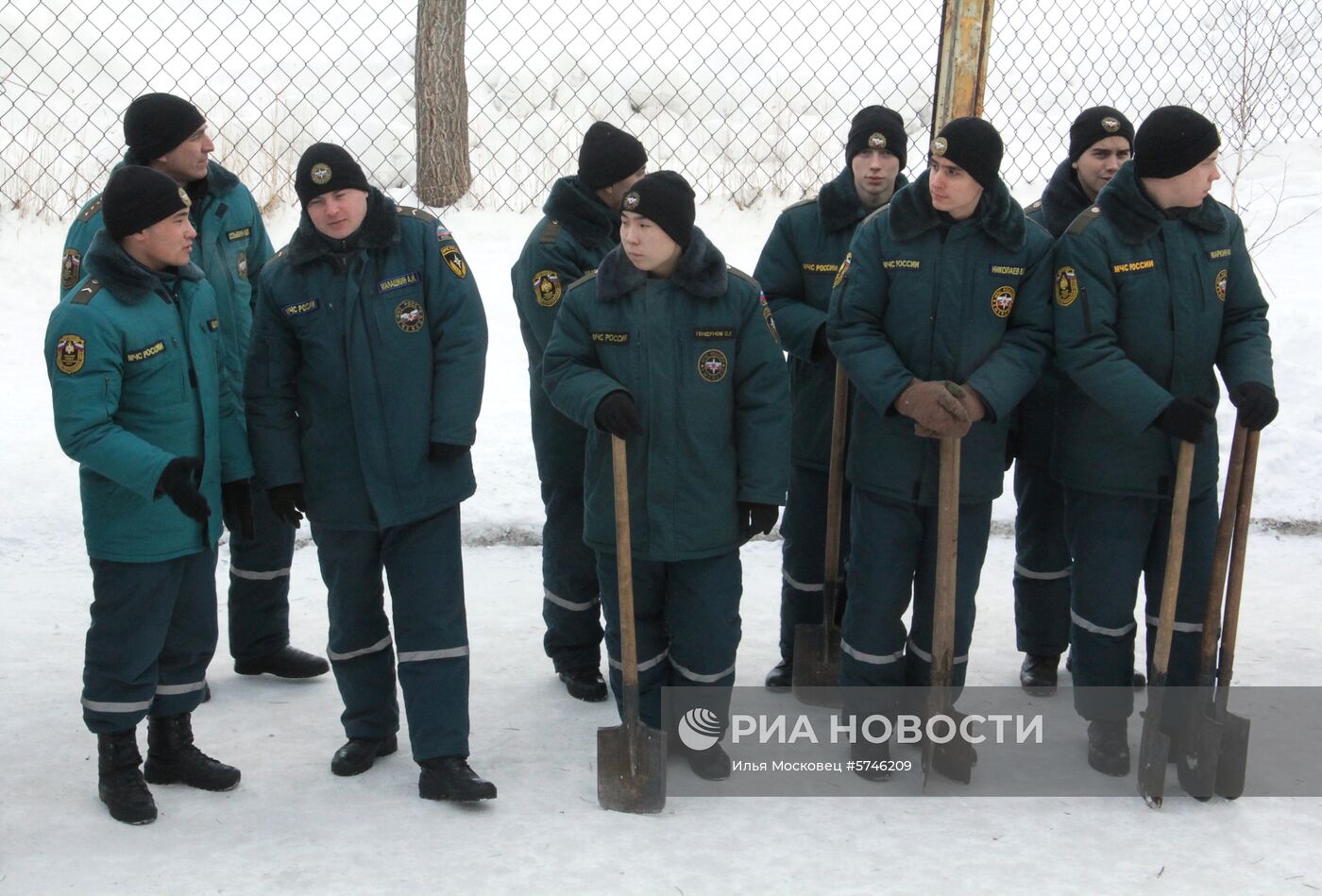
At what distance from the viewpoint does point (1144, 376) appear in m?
3.65

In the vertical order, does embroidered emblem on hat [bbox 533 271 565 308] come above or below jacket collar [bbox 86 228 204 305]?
below

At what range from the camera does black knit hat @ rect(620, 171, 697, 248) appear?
3.65 metres

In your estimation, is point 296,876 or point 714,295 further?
point 714,295

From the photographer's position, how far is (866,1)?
14719 millimetres

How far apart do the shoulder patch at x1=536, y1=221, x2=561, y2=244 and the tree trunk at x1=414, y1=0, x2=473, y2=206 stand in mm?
4448

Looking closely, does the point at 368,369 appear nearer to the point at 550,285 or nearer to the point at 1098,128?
the point at 550,285

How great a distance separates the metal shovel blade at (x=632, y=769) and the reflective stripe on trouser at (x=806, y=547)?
1.02 m

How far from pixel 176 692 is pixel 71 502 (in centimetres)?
249

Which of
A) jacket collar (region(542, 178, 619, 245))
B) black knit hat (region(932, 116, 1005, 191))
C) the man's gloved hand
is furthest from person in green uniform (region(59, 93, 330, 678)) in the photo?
black knit hat (region(932, 116, 1005, 191))

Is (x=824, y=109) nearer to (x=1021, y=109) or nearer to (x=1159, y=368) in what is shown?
(x=1021, y=109)

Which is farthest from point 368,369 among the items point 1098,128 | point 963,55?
point 963,55

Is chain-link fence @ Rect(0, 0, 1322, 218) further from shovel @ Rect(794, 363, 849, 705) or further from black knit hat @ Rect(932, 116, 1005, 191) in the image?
black knit hat @ Rect(932, 116, 1005, 191)

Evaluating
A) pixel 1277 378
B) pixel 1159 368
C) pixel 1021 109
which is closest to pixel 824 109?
pixel 1021 109

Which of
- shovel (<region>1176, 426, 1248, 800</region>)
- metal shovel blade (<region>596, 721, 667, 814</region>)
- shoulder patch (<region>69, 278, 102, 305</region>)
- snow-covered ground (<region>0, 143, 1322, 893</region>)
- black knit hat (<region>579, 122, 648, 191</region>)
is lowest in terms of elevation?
snow-covered ground (<region>0, 143, 1322, 893</region>)
